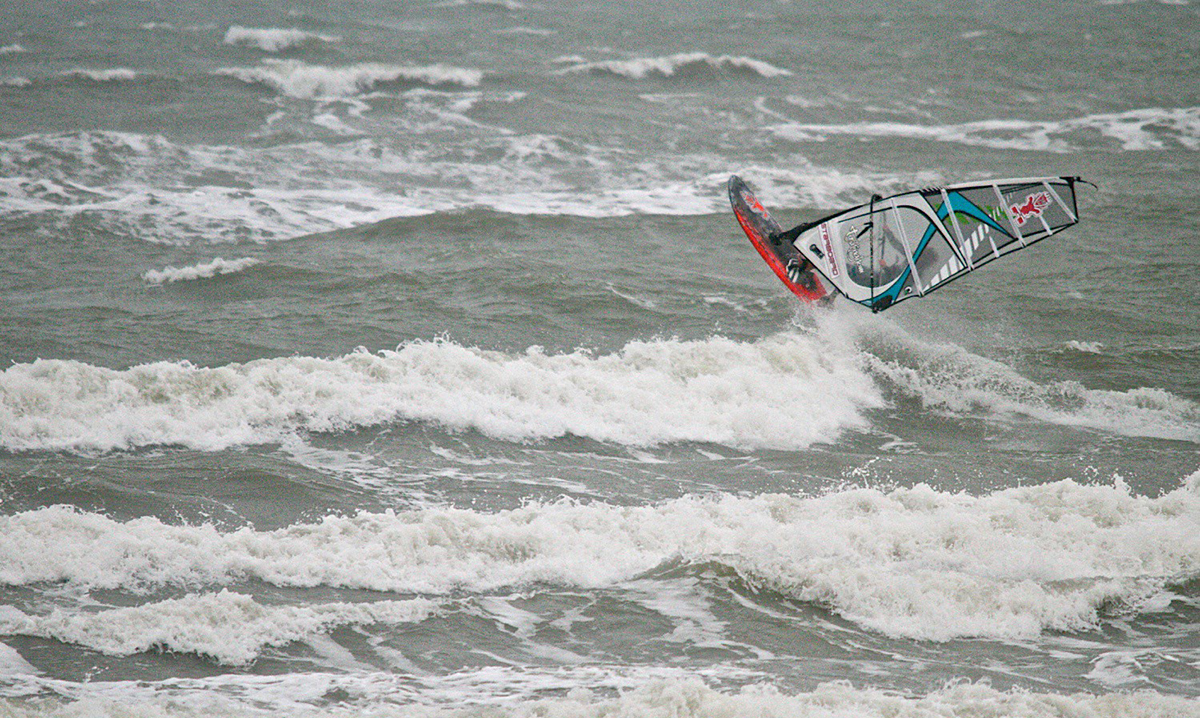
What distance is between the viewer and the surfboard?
14.4m

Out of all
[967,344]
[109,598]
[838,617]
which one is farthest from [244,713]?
[967,344]

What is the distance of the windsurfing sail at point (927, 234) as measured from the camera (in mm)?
12562

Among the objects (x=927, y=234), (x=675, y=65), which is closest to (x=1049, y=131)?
(x=675, y=65)

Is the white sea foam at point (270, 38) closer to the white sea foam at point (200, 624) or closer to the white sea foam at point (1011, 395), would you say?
the white sea foam at point (1011, 395)

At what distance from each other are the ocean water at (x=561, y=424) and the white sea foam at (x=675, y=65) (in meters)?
→ 4.57

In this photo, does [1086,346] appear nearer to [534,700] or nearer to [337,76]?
[534,700]

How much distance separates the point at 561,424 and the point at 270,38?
2385cm

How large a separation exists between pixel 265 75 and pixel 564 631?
22.8 metres

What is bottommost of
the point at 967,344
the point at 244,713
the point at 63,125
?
the point at 244,713

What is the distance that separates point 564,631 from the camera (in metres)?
7.54

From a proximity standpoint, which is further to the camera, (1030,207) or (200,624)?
(1030,207)

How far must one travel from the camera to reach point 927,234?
13062 millimetres

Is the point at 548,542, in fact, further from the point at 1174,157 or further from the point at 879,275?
the point at 1174,157

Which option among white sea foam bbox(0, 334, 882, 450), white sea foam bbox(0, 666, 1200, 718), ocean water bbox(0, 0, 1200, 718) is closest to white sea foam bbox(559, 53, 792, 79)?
ocean water bbox(0, 0, 1200, 718)
